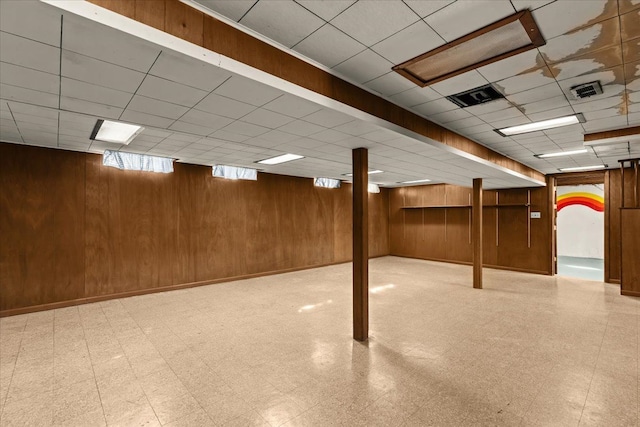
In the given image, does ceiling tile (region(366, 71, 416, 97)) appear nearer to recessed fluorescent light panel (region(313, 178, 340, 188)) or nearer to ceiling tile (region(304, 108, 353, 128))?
ceiling tile (region(304, 108, 353, 128))

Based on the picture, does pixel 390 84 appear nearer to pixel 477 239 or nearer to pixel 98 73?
pixel 98 73

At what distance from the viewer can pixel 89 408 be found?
2424 millimetres

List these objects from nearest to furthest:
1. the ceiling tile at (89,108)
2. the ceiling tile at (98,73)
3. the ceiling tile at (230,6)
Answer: the ceiling tile at (230,6)
the ceiling tile at (98,73)
the ceiling tile at (89,108)

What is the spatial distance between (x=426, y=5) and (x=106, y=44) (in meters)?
1.90

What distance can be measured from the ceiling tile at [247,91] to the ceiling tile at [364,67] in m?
0.66

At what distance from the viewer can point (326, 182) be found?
9.15 metres

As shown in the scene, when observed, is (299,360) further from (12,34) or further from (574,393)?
(12,34)

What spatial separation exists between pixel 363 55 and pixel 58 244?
18.9ft

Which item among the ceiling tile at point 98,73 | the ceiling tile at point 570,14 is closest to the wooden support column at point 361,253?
the ceiling tile at point 570,14

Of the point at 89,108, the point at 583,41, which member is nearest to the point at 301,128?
the point at 89,108

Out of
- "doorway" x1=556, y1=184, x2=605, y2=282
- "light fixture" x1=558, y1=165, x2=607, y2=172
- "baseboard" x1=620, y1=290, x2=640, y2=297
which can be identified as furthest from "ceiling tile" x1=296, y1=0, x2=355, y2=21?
"doorway" x1=556, y1=184, x2=605, y2=282

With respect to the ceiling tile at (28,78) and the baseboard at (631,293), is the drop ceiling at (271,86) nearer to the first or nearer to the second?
the ceiling tile at (28,78)

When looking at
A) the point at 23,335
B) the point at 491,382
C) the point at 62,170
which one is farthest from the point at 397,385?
the point at 62,170

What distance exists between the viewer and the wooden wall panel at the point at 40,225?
4.64 meters
